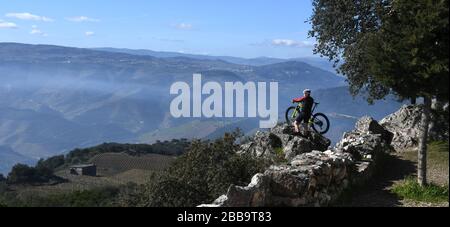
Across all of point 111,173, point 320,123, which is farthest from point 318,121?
point 111,173

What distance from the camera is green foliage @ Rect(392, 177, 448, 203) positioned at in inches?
572

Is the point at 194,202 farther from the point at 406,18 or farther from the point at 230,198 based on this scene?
the point at 406,18

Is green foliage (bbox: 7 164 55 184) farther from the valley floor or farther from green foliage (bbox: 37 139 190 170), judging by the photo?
the valley floor

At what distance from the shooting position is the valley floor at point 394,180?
1467cm

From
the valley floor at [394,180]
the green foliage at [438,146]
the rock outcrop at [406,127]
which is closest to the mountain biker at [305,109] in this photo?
the valley floor at [394,180]

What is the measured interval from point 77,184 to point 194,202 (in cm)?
7997

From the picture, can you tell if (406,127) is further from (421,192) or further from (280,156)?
(421,192)

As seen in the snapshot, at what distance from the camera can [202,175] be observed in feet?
71.8

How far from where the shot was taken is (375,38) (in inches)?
606

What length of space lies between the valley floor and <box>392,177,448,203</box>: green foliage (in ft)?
0.74

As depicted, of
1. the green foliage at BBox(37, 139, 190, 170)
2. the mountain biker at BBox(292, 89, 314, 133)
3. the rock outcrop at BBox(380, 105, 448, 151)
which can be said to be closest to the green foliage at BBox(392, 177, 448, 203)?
the rock outcrop at BBox(380, 105, 448, 151)

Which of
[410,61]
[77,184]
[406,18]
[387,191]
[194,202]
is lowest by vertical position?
[77,184]
